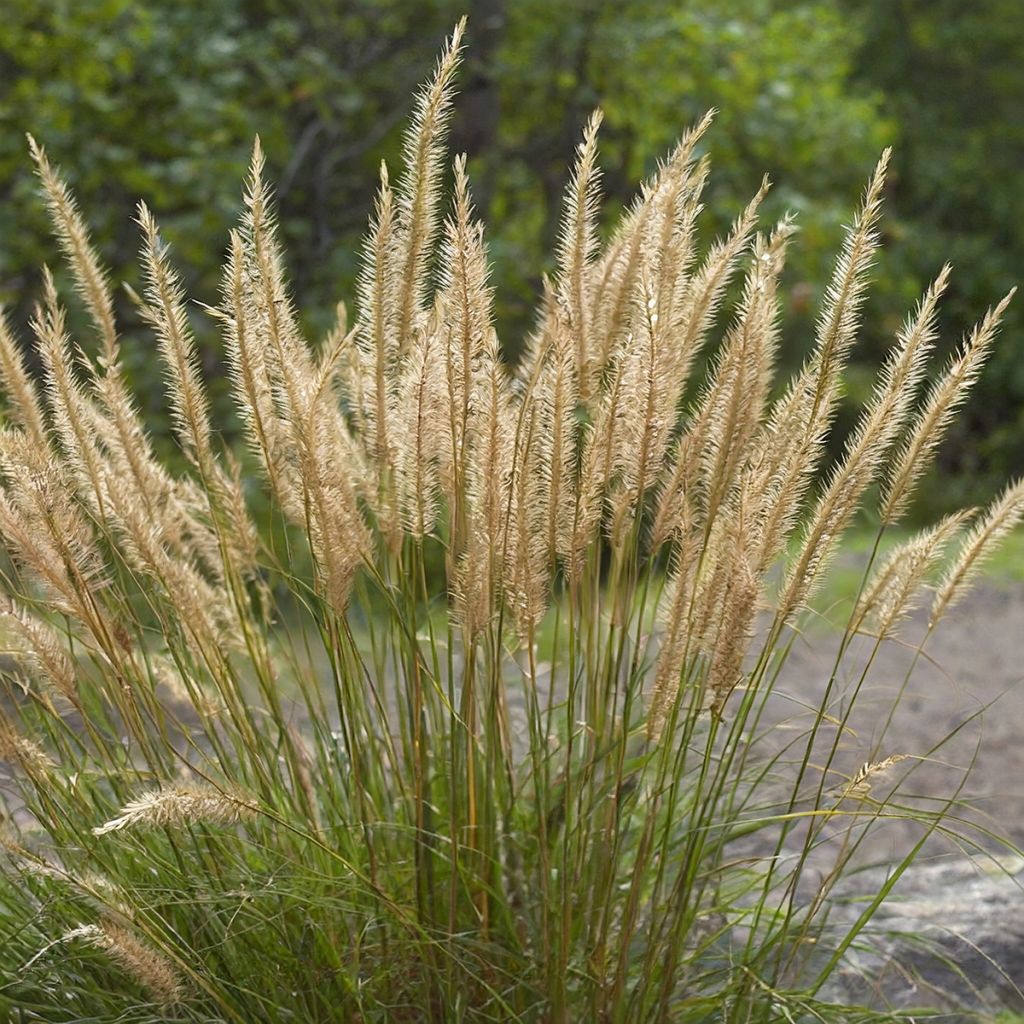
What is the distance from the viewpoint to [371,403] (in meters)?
2.18

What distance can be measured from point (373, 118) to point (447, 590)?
255 inches

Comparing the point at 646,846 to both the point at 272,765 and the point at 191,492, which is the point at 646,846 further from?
the point at 191,492

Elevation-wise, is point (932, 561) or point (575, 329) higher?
point (575, 329)

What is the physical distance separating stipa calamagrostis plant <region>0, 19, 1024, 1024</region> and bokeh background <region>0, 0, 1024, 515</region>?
13.9ft

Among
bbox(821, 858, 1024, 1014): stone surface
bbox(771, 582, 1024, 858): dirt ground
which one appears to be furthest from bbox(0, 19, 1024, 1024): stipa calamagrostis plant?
bbox(771, 582, 1024, 858): dirt ground

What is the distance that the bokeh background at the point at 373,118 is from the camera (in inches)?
270

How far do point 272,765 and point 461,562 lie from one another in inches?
19.5

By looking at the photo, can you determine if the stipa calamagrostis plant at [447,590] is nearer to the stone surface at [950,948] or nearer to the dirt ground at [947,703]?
the stone surface at [950,948]

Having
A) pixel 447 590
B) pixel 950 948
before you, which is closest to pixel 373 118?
pixel 950 948

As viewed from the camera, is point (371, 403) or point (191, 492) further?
point (191, 492)

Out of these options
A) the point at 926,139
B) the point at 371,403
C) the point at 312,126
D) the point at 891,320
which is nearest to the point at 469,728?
the point at 371,403

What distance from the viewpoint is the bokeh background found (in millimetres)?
6848

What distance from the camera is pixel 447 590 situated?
2.17m

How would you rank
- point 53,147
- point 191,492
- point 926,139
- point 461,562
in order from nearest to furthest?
point 461,562
point 191,492
point 53,147
point 926,139
